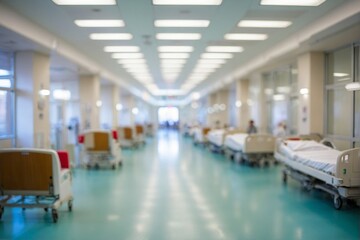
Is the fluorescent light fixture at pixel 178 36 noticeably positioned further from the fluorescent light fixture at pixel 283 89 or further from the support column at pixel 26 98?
the fluorescent light fixture at pixel 283 89

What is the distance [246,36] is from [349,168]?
434cm

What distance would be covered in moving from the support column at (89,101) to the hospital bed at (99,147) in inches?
119

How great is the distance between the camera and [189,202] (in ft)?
19.1

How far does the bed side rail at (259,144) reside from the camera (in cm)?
934

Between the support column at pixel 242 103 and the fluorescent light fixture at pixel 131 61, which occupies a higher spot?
the fluorescent light fixture at pixel 131 61

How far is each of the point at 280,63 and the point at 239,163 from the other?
3.43 meters

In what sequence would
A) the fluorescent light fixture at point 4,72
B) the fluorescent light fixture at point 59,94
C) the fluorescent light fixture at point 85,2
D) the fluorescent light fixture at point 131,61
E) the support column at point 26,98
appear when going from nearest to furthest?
→ the fluorescent light fixture at point 85,2 → the fluorescent light fixture at point 4,72 → the support column at point 26,98 → the fluorescent light fixture at point 131,61 → the fluorescent light fixture at point 59,94

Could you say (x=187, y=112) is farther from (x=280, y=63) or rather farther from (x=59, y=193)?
(x=59, y=193)

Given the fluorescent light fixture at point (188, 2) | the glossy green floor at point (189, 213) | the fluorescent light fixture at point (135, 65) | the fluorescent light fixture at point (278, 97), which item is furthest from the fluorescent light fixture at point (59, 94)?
the fluorescent light fixture at point (188, 2)

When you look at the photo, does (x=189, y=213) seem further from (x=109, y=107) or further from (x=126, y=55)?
(x=109, y=107)

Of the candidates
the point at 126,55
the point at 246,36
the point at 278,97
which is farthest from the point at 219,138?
the point at 246,36

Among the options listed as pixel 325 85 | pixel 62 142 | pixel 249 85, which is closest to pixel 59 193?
pixel 62 142

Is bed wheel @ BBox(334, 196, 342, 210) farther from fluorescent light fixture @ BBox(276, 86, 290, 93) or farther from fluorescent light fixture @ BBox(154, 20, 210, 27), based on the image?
fluorescent light fixture @ BBox(276, 86, 290, 93)

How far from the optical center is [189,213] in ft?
16.9
